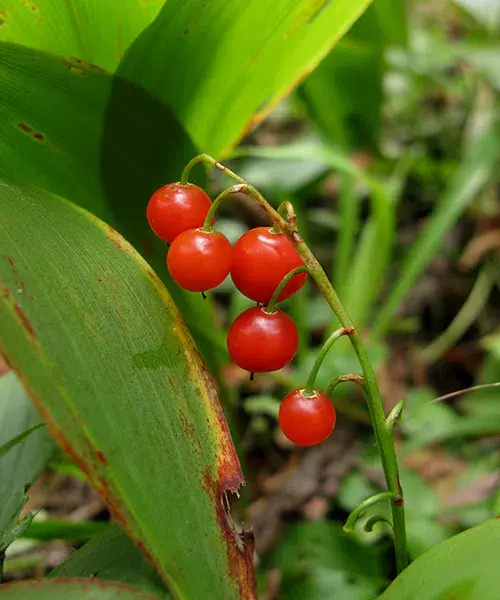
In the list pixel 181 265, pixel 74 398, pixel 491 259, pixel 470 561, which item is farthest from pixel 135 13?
pixel 491 259

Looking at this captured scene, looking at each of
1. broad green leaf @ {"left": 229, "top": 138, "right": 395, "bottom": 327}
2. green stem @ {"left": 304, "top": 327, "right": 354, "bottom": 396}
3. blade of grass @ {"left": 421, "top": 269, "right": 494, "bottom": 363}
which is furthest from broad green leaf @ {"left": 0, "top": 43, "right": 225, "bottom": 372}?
blade of grass @ {"left": 421, "top": 269, "right": 494, "bottom": 363}

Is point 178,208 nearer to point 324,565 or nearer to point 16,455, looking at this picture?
point 16,455

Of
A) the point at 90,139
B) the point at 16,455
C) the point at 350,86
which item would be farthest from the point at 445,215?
the point at 16,455

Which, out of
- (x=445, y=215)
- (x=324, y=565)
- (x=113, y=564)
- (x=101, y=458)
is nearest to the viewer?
(x=101, y=458)

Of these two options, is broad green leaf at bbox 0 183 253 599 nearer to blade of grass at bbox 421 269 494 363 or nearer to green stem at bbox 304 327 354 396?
green stem at bbox 304 327 354 396

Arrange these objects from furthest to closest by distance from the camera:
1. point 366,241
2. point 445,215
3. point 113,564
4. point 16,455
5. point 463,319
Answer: point 463,319
point 366,241
point 445,215
point 16,455
point 113,564

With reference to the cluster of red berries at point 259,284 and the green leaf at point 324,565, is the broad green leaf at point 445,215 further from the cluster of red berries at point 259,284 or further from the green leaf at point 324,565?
the cluster of red berries at point 259,284

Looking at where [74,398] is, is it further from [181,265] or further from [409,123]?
[409,123]

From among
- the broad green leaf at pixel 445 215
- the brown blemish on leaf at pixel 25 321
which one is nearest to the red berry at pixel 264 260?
the brown blemish on leaf at pixel 25 321
